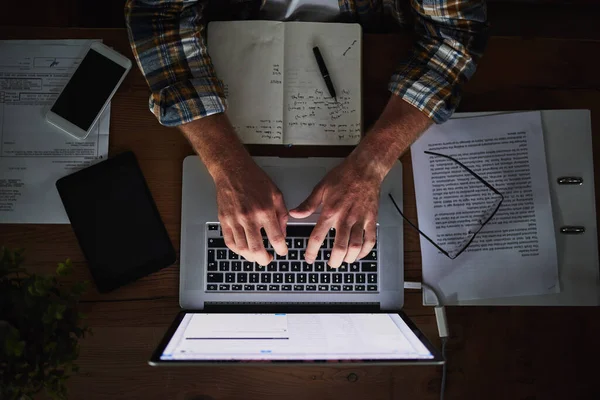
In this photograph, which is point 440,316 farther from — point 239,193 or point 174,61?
Answer: point 174,61

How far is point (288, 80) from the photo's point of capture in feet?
2.75

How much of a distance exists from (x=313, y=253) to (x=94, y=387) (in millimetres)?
452

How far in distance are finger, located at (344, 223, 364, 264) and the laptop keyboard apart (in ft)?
0.10

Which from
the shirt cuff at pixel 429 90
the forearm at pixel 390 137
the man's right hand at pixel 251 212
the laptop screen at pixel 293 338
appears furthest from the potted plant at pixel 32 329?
the shirt cuff at pixel 429 90

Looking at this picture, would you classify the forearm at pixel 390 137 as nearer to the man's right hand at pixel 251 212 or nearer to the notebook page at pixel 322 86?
the notebook page at pixel 322 86

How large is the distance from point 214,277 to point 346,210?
26cm

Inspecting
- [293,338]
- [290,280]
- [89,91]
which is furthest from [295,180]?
[89,91]

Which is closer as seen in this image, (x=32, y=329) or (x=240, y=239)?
(x=32, y=329)

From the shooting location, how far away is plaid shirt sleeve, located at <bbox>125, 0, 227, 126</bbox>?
78 cm

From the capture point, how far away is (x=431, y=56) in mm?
804

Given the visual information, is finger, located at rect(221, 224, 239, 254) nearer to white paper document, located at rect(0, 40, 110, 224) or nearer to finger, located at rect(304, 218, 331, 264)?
finger, located at rect(304, 218, 331, 264)

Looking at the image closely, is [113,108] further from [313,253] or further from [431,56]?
[431,56]

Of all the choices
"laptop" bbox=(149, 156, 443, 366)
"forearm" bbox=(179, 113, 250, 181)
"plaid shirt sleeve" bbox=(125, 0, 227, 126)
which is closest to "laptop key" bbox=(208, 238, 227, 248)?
"laptop" bbox=(149, 156, 443, 366)

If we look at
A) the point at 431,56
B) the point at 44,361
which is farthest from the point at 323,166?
the point at 44,361
